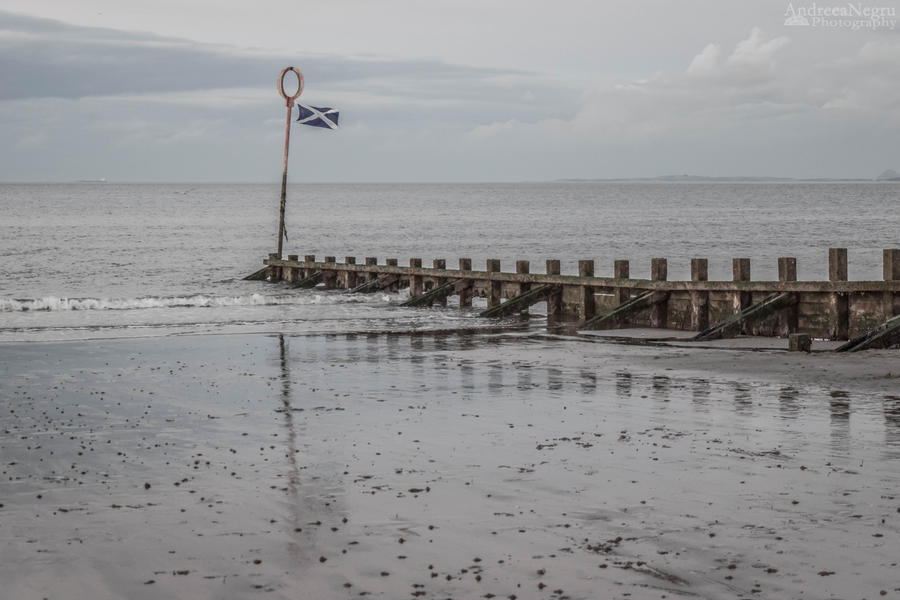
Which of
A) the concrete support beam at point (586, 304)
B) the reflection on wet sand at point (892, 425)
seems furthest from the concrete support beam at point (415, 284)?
the reflection on wet sand at point (892, 425)

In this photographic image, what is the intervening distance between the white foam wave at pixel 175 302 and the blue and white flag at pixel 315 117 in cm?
670

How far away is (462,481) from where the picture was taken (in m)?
10.3

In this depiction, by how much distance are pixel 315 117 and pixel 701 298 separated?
2133cm

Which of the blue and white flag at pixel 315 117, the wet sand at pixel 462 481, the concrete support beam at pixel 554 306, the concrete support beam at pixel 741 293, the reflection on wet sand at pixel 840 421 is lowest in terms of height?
the wet sand at pixel 462 481

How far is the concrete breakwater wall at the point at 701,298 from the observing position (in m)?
19.7

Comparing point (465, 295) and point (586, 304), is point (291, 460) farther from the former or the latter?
point (465, 295)

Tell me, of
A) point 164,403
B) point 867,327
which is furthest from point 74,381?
point 867,327

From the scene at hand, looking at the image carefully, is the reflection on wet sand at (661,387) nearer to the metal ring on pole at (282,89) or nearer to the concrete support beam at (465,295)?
the concrete support beam at (465,295)

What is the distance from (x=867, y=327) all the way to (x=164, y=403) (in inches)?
455

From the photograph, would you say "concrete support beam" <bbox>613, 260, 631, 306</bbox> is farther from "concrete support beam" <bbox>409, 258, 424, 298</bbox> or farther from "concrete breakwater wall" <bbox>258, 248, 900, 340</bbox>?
"concrete support beam" <bbox>409, 258, 424, 298</bbox>

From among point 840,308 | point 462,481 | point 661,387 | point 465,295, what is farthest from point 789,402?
point 465,295

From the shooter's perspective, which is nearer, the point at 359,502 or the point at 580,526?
the point at 580,526

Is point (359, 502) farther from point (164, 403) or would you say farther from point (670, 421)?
point (164, 403)

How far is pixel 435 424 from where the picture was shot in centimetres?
1308
